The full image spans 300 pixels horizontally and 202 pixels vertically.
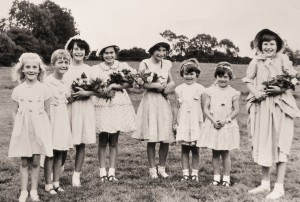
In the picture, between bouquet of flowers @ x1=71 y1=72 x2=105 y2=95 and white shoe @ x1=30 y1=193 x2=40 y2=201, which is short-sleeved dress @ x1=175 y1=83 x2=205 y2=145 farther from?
white shoe @ x1=30 y1=193 x2=40 y2=201

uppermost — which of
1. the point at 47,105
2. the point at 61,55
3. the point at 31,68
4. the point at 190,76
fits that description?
the point at 61,55

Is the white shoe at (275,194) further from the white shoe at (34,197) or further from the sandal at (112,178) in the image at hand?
the white shoe at (34,197)

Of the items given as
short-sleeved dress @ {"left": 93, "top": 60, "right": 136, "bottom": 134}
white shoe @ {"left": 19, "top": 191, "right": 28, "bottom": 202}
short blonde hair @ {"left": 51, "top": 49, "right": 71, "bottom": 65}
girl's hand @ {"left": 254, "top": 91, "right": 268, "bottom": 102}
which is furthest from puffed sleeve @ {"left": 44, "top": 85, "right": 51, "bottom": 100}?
girl's hand @ {"left": 254, "top": 91, "right": 268, "bottom": 102}

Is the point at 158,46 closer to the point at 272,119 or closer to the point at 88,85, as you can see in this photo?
the point at 88,85

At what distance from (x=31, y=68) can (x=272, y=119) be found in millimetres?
4196

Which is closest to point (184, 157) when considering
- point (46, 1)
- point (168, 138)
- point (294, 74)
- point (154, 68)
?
point (168, 138)

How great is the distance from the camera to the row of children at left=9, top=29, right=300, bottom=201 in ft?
21.7

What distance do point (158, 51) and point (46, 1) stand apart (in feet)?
266

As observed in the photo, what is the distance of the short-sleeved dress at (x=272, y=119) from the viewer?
7035 millimetres

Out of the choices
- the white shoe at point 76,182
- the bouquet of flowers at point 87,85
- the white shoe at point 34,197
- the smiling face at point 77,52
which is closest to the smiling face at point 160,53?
the bouquet of flowers at point 87,85

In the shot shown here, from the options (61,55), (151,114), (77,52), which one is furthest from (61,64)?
(151,114)

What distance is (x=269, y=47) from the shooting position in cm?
725

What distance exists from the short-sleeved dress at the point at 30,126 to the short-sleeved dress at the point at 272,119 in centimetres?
360

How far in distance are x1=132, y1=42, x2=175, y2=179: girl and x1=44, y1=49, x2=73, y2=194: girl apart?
5.35 feet
